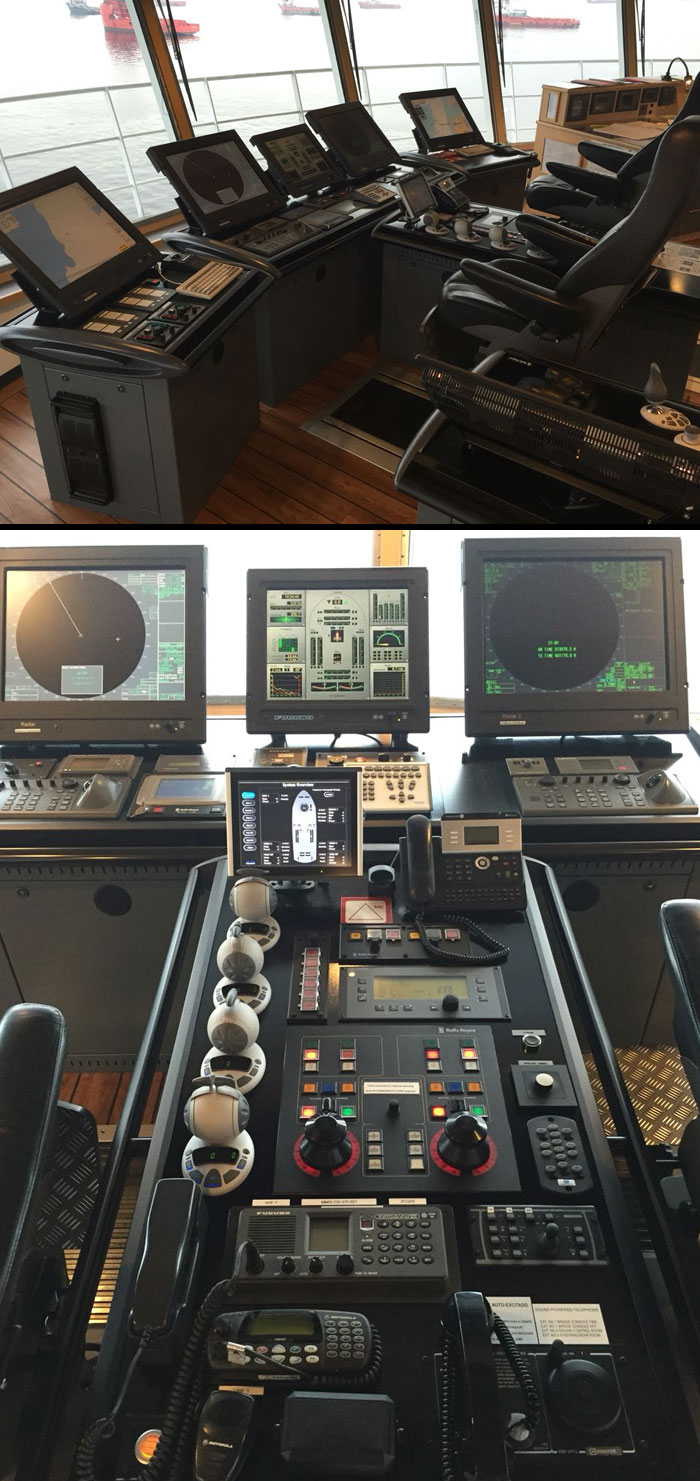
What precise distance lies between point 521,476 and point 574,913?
1.22m

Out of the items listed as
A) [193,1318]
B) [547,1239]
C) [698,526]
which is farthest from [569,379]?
[193,1318]

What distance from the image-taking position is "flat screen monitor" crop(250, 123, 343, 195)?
428 cm

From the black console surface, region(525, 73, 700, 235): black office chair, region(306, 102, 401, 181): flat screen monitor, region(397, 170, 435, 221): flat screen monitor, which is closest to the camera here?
the black console surface

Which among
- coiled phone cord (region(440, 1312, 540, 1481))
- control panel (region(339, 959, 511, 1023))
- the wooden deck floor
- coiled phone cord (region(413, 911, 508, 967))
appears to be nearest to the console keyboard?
the wooden deck floor

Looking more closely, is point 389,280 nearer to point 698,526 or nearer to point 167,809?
point 698,526

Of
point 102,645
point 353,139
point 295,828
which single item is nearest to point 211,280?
point 102,645

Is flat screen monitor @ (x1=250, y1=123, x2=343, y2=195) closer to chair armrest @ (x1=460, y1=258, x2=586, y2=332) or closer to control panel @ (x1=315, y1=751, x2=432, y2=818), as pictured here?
chair armrest @ (x1=460, y1=258, x2=586, y2=332)

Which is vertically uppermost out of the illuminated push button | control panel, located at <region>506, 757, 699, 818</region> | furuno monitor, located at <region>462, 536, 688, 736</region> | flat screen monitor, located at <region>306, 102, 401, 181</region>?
flat screen monitor, located at <region>306, 102, 401, 181</region>

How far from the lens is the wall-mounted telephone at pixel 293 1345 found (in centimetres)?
113

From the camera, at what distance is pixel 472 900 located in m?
1.95

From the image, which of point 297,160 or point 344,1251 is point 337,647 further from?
point 297,160

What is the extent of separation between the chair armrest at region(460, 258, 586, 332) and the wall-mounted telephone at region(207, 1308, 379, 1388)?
2.89 metres

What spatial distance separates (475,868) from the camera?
1960 mm

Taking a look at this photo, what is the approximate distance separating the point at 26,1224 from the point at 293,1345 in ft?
1.27
